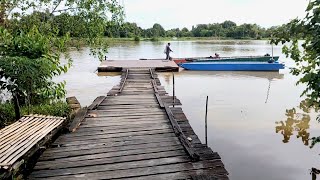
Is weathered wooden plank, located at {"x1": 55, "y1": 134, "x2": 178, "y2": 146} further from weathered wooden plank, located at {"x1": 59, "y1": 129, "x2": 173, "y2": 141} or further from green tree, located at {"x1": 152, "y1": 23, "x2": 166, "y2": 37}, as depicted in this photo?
green tree, located at {"x1": 152, "y1": 23, "x2": 166, "y2": 37}

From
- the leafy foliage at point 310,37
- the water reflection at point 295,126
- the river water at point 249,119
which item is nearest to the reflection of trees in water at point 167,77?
the river water at point 249,119

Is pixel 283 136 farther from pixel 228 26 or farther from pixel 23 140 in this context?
pixel 228 26

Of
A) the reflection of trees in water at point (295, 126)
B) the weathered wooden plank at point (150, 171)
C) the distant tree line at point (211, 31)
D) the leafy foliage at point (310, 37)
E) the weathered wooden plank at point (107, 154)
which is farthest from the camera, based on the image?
the distant tree line at point (211, 31)

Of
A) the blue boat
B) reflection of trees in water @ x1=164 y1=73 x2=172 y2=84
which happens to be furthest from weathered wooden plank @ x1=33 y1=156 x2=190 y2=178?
the blue boat

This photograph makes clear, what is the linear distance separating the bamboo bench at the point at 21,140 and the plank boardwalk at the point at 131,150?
302 millimetres

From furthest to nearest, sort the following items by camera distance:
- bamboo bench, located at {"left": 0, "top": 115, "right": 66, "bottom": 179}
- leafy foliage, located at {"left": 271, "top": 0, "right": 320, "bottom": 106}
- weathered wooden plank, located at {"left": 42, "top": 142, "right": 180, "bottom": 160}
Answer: weathered wooden plank, located at {"left": 42, "top": 142, "right": 180, "bottom": 160} → bamboo bench, located at {"left": 0, "top": 115, "right": 66, "bottom": 179} → leafy foliage, located at {"left": 271, "top": 0, "right": 320, "bottom": 106}

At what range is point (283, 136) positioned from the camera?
840cm

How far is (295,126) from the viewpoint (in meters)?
9.35

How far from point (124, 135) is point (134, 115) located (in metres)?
1.61

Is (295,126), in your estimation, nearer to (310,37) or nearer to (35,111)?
(35,111)

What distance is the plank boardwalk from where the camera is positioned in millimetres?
4418

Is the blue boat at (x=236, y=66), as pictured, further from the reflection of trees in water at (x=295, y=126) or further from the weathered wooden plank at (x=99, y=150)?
the weathered wooden plank at (x=99, y=150)

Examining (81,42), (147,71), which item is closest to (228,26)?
(147,71)

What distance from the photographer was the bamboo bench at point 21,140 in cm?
391
